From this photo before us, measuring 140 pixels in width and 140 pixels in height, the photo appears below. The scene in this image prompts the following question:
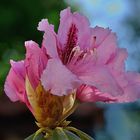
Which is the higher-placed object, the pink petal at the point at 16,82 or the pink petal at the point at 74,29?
the pink petal at the point at 74,29

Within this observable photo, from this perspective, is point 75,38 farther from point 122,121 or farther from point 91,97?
point 122,121

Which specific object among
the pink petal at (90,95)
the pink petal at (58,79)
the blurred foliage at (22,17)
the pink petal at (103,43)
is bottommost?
the pink petal at (90,95)

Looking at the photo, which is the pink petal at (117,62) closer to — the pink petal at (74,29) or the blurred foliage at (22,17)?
the pink petal at (74,29)

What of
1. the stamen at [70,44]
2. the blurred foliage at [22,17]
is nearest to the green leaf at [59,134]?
the stamen at [70,44]

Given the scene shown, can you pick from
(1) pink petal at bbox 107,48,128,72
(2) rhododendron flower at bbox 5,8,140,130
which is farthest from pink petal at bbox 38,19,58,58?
(1) pink petal at bbox 107,48,128,72

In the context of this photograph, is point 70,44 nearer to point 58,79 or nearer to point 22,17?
point 58,79

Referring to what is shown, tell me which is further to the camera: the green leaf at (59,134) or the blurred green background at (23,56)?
the blurred green background at (23,56)

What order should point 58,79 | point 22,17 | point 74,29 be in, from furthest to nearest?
point 22,17
point 74,29
point 58,79

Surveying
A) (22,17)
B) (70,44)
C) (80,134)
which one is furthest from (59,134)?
(22,17)
